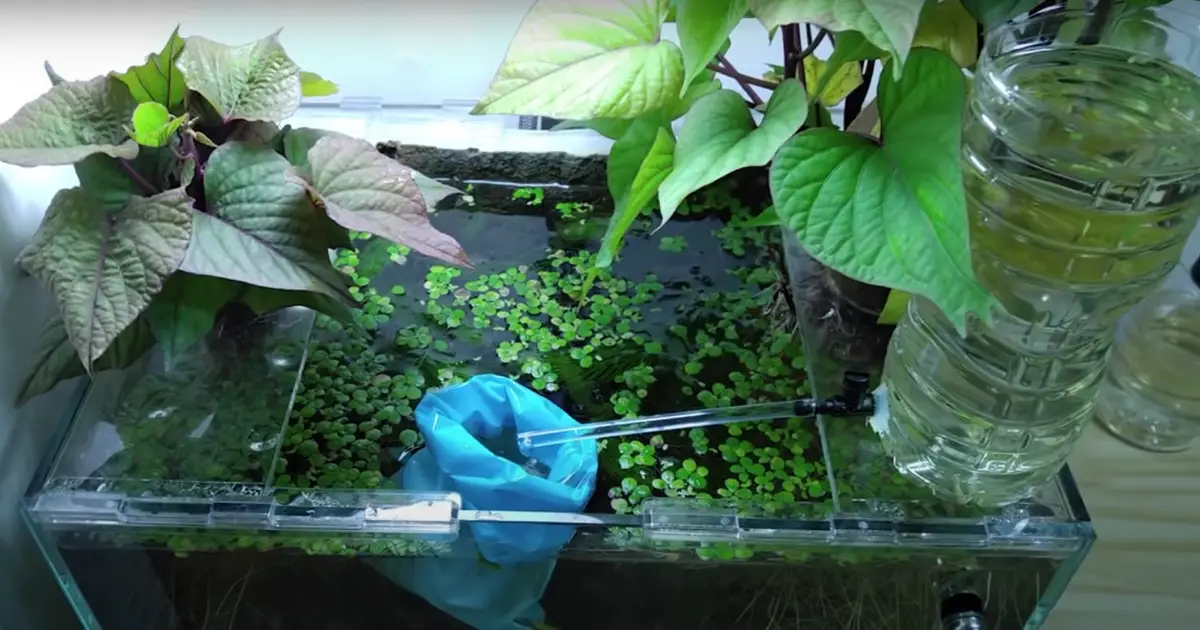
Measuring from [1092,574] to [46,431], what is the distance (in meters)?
0.83

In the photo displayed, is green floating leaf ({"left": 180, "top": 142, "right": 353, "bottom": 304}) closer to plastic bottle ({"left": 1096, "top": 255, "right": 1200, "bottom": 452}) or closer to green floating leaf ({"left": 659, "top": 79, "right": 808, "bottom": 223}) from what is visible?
green floating leaf ({"left": 659, "top": 79, "right": 808, "bottom": 223})

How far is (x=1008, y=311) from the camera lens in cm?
67

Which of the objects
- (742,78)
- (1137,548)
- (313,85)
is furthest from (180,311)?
(1137,548)

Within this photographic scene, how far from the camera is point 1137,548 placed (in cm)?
85

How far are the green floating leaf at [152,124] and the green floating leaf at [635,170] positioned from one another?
0.30 metres

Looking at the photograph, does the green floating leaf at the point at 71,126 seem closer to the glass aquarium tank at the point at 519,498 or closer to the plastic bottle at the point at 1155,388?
the glass aquarium tank at the point at 519,498

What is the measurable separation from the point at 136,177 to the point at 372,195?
0.16 m

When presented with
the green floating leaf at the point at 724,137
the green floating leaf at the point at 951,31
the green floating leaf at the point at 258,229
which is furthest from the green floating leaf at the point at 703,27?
the green floating leaf at the point at 258,229

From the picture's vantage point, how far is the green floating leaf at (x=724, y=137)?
24.3 inches

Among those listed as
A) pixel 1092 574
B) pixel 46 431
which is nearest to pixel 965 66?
pixel 1092 574

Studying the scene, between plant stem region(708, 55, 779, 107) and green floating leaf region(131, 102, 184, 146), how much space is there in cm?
38

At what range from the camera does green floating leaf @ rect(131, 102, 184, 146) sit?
2.20 feet

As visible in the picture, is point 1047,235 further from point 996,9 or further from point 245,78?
point 245,78

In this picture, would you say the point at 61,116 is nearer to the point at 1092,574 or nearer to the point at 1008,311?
the point at 1008,311
